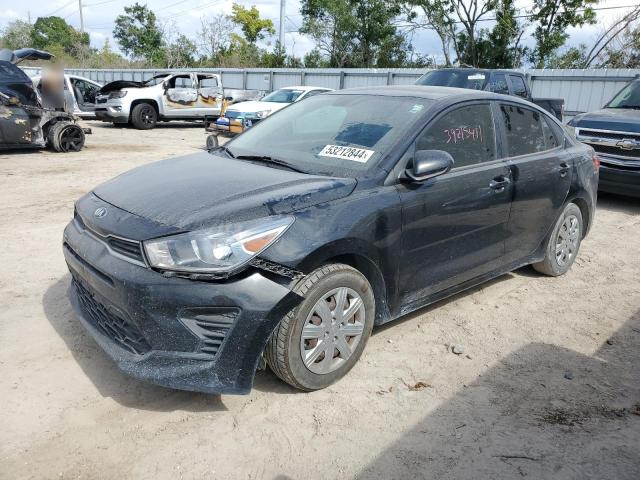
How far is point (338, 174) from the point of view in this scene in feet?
10.4

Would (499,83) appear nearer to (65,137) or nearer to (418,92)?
(418,92)

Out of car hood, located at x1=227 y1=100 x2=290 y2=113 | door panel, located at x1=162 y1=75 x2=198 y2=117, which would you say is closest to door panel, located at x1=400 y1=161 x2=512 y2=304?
car hood, located at x1=227 y1=100 x2=290 y2=113

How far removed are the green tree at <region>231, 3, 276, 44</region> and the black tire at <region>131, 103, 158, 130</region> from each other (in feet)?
108

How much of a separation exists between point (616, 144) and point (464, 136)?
505 centimetres

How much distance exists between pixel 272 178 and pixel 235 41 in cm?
4588

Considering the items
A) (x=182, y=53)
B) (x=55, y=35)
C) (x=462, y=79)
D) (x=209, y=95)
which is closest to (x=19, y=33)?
(x=55, y=35)

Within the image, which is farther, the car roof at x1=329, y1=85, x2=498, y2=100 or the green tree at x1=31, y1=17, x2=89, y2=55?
the green tree at x1=31, y1=17, x2=89, y2=55

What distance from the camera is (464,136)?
12.2 feet

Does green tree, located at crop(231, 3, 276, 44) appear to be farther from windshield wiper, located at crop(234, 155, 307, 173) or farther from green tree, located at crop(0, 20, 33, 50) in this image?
windshield wiper, located at crop(234, 155, 307, 173)

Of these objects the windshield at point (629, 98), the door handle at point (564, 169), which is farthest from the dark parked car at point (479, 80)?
the door handle at point (564, 169)

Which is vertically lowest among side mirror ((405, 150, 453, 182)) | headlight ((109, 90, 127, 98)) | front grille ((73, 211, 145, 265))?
front grille ((73, 211, 145, 265))

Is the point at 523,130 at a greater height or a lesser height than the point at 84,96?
greater

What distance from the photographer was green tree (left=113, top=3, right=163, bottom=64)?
51.7 metres

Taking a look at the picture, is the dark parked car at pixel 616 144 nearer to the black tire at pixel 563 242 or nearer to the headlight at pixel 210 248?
the black tire at pixel 563 242
